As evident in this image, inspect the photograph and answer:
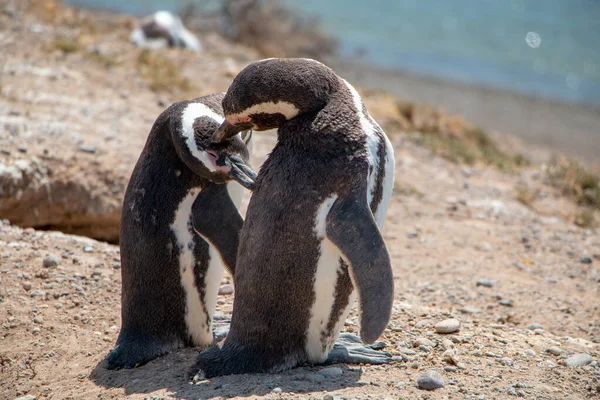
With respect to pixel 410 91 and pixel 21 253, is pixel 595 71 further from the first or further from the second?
pixel 21 253

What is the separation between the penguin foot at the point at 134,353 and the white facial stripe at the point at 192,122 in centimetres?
92

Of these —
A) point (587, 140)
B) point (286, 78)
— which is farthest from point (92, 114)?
point (587, 140)

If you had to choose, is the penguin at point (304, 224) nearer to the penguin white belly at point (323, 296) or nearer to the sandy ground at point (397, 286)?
the penguin white belly at point (323, 296)

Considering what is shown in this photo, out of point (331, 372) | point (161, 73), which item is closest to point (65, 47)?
point (161, 73)

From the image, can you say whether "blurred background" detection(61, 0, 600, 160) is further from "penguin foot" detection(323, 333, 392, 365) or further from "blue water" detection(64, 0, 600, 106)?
"penguin foot" detection(323, 333, 392, 365)

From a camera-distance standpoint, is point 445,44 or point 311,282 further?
point 445,44

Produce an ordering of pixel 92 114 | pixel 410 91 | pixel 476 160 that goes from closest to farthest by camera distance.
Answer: pixel 92 114 < pixel 476 160 < pixel 410 91

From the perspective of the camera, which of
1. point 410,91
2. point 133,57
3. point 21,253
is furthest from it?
point 410,91

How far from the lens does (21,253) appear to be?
470 centimetres

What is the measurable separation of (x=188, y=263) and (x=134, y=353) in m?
0.50

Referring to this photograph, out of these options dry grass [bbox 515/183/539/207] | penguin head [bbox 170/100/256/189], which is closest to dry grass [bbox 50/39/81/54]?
dry grass [bbox 515/183/539/207]

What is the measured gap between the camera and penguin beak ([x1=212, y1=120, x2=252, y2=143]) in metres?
3.42

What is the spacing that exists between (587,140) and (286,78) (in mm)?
12569

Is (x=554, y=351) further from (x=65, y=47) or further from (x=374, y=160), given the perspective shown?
(x=65, y=47)
